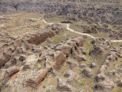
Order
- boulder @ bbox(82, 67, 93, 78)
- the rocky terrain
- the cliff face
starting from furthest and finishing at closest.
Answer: the cliff face < boulder @ bbox(82, 67, 93, 78) < the rocky terrain

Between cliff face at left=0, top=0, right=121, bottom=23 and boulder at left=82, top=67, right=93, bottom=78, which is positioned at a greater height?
boulder at left=82, top=67, right=93, bottom=78

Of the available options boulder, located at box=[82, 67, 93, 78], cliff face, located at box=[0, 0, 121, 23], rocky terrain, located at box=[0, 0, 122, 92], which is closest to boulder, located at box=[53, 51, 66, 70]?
rocky terrain, located at box=[0, 0, 122, 92]

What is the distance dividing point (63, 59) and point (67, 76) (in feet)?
21.7

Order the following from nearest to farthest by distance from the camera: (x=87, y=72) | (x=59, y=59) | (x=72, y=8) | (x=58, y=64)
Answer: (x=87, y=72), (x=58, y=64), (x=59, y=59), (x=72, y=8)

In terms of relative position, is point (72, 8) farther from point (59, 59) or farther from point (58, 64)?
point (58, 64)

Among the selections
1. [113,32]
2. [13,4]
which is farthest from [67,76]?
[13,4]

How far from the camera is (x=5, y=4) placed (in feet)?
620

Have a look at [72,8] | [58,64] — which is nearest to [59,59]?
[58,64]

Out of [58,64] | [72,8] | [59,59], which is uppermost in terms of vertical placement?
[59,59]

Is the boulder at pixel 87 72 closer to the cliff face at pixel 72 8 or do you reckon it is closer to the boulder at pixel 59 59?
the boulder at pixel 59 59

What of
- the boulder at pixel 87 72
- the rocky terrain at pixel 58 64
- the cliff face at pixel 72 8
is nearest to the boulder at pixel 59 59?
the rocky terrain at pixel 58 64

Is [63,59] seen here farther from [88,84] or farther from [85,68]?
[88,84]

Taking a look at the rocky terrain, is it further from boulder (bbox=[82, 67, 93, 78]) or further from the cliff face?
the cliff face

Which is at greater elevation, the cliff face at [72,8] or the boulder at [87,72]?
the boulder at [87,72]
